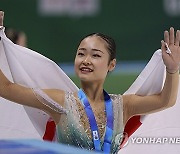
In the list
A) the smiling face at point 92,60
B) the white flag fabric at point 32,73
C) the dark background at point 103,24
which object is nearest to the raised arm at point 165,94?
the smiling face at point 92,60

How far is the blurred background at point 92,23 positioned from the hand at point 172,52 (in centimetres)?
540

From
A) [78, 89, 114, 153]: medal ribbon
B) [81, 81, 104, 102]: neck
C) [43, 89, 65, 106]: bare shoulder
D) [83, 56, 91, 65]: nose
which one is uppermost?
[83, 56, 91, 65]: nose

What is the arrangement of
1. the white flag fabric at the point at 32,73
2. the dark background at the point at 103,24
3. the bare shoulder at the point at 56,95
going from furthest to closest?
the dark background at the point at 103,24 < the white flag fabric at the point at 32,73 < the bare shoulder at the point at 56,95

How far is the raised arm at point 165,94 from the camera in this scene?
307cm

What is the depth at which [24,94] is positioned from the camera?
9.87ft

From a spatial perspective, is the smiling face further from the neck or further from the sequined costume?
the sequined costume

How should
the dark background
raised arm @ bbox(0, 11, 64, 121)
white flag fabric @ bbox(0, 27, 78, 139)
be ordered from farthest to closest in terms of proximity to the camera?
1. the dark background
2. white flag fabric @ bbox(0, 27, 78, 139)
3. raised arm @ bbox(0, 11, 64, 121)

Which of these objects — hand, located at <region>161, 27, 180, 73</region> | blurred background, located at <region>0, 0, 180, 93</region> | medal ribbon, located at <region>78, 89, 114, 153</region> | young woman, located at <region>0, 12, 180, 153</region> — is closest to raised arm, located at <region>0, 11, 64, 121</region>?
young woman, located at <region>0, 12, 180, 153</region>

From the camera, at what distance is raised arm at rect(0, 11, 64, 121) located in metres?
2.99

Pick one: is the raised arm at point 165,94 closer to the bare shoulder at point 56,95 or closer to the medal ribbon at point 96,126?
the medal ribbon at point 96,126

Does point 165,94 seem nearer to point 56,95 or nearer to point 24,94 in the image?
point 56,95

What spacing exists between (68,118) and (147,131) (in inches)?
24.9

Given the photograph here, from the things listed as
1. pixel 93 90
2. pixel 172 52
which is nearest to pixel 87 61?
pixel 93 90

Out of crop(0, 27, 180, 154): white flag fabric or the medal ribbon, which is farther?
crop(0, 27, 180, 154): white flag fabric
